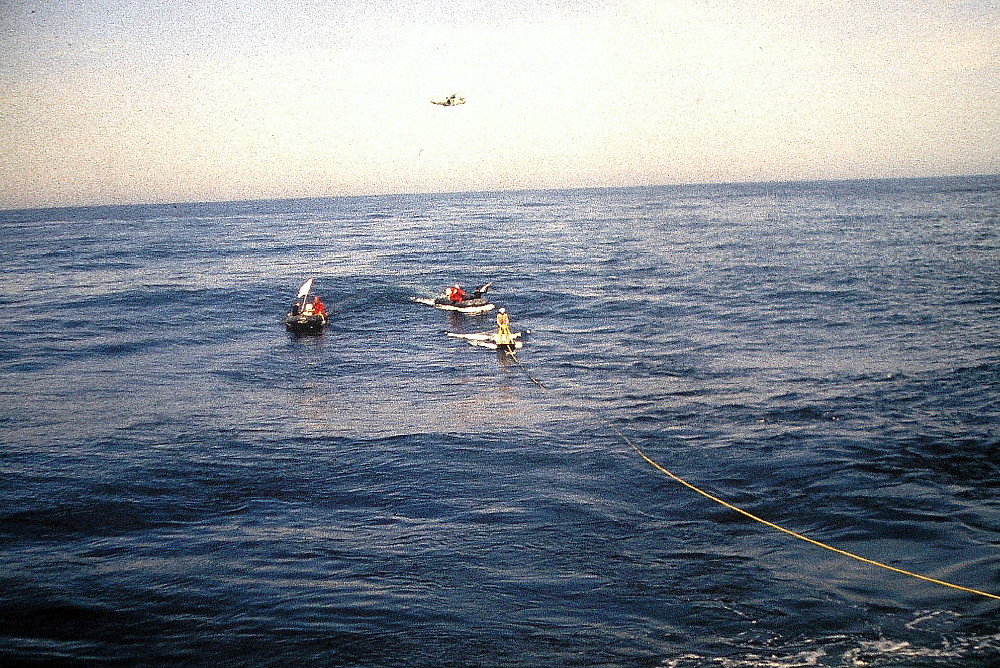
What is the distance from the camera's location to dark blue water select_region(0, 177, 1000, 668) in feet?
32.4

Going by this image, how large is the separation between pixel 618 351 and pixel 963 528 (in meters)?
15.2

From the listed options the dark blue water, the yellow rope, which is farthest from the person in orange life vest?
the yellow rope

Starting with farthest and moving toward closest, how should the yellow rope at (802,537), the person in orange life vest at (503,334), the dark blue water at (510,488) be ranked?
the person in orange life vest at (503,334), the yellow rope at (802,537), the dark blue water at (510,488)

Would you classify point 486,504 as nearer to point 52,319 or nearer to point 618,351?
point 618,351

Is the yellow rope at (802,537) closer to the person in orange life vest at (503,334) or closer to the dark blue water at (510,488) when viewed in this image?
the dark blue water at (510,488)

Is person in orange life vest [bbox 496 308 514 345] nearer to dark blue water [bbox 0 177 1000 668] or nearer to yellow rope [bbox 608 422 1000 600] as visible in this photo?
dark blue water [bbox 0 177 1000 668]

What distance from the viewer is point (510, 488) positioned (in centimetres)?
1468

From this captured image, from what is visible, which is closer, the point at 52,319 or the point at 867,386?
the point at 867,386

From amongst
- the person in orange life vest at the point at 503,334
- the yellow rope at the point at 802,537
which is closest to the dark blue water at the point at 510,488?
the yellow rope at the point at 802,537

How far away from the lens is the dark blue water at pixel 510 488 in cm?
989

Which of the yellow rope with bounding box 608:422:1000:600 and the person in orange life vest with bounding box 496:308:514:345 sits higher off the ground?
the person in orange life vest with bounding box 496:308:514:345

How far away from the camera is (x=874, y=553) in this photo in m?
11.6

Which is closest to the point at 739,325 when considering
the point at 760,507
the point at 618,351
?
the point at 618,351

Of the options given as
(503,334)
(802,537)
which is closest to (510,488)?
(802,537)
